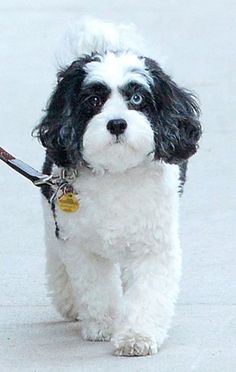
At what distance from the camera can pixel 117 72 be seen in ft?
18.4

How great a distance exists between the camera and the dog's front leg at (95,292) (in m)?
5.98

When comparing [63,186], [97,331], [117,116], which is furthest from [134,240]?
[117,116]

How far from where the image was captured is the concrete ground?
231 inches

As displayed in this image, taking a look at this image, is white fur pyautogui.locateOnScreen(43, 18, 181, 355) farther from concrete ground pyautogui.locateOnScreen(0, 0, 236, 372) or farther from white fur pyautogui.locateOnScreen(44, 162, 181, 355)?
concrete ground pyautogui.locateOnScreen(0, 0, 236, 372)

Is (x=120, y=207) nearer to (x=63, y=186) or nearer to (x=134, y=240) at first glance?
(x=134, y=240)

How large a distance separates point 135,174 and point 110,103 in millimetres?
409

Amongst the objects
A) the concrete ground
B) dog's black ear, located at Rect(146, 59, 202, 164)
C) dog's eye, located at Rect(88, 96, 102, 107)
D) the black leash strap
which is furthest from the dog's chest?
the concrete ground

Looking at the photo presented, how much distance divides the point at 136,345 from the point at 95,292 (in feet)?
1.31

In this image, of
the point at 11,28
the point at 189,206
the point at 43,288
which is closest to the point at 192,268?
the point at 43,288

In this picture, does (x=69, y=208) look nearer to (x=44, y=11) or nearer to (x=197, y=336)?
(x=197, y=336)

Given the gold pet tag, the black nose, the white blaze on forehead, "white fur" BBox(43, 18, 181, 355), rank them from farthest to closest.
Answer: the gold pet tag → "white fur" BBox(43, 18, 181, 355) → the white blaze on forehead → the black nose

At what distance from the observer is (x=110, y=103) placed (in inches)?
218

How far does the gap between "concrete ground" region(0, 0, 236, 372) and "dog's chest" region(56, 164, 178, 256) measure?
54 centimetres

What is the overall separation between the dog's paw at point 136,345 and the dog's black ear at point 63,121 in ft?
2.63
